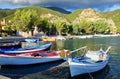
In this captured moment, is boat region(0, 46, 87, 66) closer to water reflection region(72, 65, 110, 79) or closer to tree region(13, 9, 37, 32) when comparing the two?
water reflection region(72, 65, 110, 79)

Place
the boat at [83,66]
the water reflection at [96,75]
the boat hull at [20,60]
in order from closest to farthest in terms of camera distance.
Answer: the boat at [83,66], the water reflection at [96,75], the boat hull at [20,60]

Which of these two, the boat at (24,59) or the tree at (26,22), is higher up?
the tree at (26,22)

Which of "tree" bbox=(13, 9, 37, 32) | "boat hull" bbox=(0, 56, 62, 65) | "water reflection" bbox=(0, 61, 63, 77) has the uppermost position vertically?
"tree" bbox=(13, 9, 37, 32)

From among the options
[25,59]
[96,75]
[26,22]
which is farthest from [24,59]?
[26,22]

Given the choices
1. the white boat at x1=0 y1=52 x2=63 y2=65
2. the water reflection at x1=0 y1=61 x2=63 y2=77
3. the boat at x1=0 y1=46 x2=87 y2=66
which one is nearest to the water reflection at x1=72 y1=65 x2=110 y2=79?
the boat at x1=0 y1=46 x2=87 y2=66

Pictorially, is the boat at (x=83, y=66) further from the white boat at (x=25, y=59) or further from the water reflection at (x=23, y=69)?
the white boat at (x=25, y=59)

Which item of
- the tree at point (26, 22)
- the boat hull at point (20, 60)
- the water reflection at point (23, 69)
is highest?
the tree at point (26, 22)

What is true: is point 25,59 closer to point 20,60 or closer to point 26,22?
point 20,60

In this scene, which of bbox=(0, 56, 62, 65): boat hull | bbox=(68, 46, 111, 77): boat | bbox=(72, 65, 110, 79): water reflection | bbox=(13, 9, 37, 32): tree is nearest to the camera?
bbox=(68, 46, 111, 77): boat

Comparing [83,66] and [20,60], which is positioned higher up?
[83,66]

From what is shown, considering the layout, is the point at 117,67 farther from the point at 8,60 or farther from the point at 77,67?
the point at 8,60

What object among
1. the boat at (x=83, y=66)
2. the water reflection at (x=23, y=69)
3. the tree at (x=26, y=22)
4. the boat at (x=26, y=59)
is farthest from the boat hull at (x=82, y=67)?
the tree at (x=26, y=22)

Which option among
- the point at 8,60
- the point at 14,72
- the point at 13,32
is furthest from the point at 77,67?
the point at 13,32

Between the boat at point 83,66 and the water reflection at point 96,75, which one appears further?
the water reflection at point 96,75
